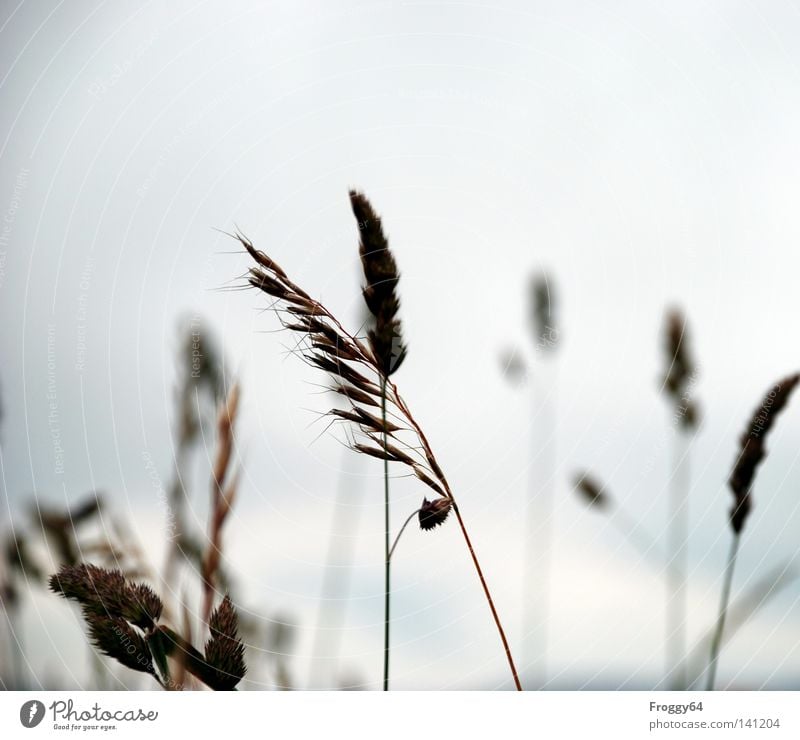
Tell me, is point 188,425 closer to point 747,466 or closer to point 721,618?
point 747,466

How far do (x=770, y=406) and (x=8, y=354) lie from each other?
1709 millimetres

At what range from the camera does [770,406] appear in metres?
1.51

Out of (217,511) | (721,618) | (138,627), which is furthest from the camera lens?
(721,618)

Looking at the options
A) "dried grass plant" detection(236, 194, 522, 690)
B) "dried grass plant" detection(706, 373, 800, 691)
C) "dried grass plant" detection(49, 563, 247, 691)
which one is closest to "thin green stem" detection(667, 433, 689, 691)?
"dried grass plant" detection(706, 373, 800, 691)

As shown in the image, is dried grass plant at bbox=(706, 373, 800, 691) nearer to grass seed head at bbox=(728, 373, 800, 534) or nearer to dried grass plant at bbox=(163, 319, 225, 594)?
grass seed head at bbox=(728, 373, 800, 534)

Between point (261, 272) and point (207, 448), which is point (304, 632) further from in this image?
point (261, 272)

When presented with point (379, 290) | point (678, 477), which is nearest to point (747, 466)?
point (678, 477)

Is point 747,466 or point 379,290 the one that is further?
point 747,466

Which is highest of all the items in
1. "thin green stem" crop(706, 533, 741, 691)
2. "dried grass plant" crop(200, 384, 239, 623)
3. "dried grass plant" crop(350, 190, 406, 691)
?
"dried grass plant" crop(350, 190, 406, 691)

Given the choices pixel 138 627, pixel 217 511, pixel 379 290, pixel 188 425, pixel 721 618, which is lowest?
pixel 721 618

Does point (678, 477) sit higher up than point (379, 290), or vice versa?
point (379, 290)

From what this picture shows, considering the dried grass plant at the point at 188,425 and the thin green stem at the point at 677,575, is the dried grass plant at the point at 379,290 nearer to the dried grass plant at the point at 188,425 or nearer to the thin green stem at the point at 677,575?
the dried grass plant at the point at 188,425

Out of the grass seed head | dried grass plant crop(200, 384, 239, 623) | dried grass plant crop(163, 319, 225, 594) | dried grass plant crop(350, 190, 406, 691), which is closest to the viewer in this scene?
dried grass plant crop(350, 190, 406, 691)
